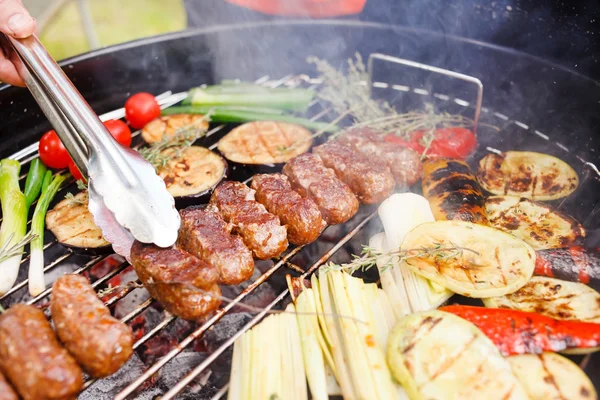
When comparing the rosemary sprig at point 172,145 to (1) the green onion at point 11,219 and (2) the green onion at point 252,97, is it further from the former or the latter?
(1) the green onion at point 11,219

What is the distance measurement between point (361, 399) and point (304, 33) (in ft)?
14.1

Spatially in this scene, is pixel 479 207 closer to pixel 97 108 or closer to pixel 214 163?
pixel 214 163

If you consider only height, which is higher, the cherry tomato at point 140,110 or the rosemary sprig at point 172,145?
the cherry tomato at point 140,110

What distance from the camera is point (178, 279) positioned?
9.11ft

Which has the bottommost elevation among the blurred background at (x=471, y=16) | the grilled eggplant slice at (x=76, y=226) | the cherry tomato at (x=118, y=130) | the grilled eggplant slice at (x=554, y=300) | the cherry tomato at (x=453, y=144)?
the grilled eggplant slice at (x=554, y=300)

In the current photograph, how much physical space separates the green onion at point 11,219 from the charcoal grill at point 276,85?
0.44ft

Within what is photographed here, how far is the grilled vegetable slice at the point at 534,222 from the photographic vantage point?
3434 millimetres

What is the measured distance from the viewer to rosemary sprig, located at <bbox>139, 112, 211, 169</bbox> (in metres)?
4.20

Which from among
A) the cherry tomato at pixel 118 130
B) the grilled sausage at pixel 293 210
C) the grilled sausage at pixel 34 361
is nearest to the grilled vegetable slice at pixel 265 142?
the grilled sausage at pixel 293 210

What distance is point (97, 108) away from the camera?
5008mm

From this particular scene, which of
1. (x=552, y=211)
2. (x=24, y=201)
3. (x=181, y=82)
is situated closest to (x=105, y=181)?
(x=24, y=201)

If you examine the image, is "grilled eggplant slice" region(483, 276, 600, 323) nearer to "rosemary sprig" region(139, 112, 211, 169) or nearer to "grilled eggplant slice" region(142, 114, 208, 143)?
"rosemary sprig" region(139, 112, 211, 169)

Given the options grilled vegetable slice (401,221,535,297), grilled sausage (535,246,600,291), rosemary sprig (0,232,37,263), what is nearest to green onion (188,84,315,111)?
rosemary sprig (0,232,37,263)

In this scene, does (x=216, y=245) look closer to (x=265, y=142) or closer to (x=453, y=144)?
(x=265, y=142)
